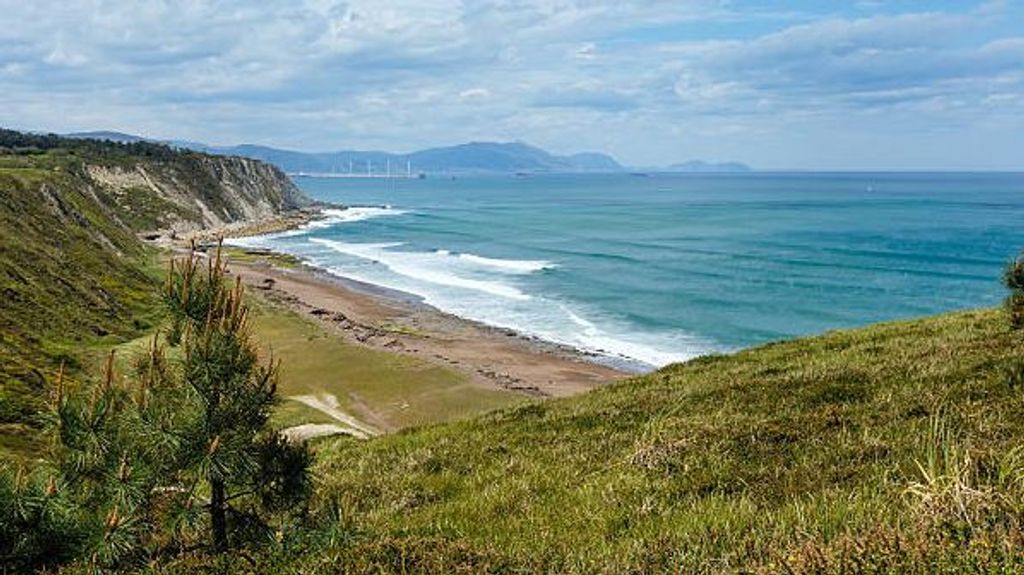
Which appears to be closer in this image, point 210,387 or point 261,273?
point 210,387

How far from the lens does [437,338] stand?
59562mm

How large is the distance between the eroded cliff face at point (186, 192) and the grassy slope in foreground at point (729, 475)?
11122 cm

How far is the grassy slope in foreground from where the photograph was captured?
550 cm

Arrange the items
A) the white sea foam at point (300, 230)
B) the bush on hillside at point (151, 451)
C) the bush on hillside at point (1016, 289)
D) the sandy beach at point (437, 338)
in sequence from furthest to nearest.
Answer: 1. the white sea foam at point (300, 230)
2. the sandy beach at point (437, 338)
3. the bush on hillside at point (1016, 289)
4. the bush on hillside at point (151, 451)

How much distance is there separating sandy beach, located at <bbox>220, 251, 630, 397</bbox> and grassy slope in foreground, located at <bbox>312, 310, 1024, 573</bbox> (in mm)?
24594

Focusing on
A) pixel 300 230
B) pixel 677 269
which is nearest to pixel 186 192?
pixel 300 230

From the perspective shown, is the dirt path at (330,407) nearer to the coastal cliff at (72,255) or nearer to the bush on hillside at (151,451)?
the coastal cliff at (72,255)

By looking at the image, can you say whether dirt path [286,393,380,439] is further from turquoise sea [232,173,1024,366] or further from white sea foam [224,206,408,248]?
white sea foam [224,206,408,248]

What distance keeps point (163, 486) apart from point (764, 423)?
8474 mm

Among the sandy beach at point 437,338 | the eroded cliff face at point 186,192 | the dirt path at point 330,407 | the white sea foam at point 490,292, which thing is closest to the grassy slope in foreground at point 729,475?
the dirt path at point 330,407

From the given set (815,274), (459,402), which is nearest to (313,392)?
(459,402)

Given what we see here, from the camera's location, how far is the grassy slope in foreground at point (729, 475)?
550 centimetres

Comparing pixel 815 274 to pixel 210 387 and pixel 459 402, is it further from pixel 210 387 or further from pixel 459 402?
pixel 210 387

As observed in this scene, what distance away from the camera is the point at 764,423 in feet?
39.1
